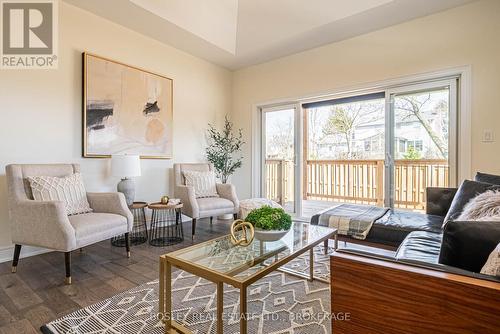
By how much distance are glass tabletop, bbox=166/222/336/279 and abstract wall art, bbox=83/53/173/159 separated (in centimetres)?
218

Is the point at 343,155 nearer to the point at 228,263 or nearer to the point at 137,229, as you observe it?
the point at 137,229

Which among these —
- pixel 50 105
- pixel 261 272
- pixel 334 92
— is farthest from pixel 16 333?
pixel 334 92

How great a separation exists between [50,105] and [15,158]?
0.63 m

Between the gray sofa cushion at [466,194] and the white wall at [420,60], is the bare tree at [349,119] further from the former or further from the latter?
the gray sofa cushion at [466,194]

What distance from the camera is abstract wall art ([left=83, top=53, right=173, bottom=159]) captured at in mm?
2988

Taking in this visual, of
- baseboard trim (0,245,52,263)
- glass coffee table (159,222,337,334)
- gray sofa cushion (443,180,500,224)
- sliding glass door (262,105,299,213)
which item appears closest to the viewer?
glass coffee table (159,222,337,334)

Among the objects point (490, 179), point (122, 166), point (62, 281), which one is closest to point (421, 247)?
point (490, 179)

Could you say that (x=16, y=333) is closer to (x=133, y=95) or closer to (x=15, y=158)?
(x=15, y=158)

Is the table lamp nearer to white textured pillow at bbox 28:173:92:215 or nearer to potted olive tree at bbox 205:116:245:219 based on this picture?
white textured pillow at bbox 28:173:92:215

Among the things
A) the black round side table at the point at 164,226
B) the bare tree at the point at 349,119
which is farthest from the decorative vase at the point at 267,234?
the bare tree at the point at 349,119

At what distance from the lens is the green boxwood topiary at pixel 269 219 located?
66.6 inches

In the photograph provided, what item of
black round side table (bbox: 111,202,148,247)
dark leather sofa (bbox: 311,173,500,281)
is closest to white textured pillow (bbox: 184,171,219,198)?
black round side table (bbox: 111,202,148,247)

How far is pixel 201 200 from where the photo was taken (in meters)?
3.41

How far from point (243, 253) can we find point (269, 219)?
11.3 inches
